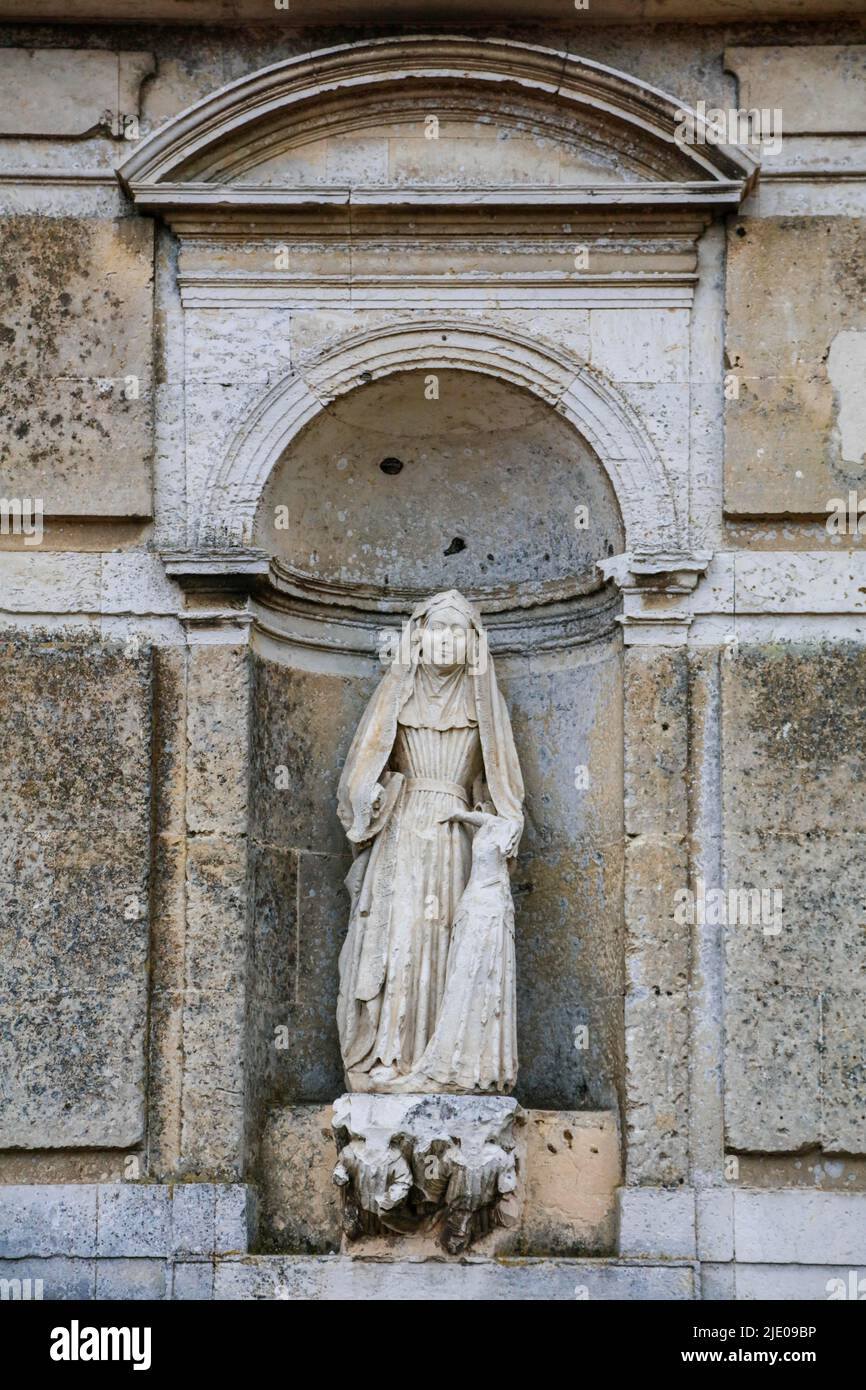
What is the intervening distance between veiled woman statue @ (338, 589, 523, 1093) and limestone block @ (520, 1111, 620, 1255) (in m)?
0.28

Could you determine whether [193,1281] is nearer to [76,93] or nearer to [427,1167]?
[427,1167]

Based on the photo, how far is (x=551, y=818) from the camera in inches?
403

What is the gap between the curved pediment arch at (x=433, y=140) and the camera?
991 cm

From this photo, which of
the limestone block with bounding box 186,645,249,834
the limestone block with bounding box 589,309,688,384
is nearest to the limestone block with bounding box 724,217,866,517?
the limestone block with bounding box 589,309,688,384

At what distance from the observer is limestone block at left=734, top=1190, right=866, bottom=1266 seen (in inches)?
367

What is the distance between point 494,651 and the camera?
1051 cm

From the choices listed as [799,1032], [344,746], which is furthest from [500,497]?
[799,1032]

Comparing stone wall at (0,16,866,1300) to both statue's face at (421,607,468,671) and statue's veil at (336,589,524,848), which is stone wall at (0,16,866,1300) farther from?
statue's face at (421,607,468,671)

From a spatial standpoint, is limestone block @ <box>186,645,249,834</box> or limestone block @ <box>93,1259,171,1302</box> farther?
limestone block @ <box>186,645,249,834</box>

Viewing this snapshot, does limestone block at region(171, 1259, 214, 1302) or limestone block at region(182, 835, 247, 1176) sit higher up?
limestone block at region(182, 835, 247, 1176)

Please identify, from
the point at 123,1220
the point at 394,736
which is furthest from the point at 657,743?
the point at 123,1220

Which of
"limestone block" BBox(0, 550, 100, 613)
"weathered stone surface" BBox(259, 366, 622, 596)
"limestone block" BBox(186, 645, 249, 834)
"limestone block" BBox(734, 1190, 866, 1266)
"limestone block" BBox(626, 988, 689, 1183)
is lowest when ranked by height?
"limestone block" BBox(734, 1190, 866, 1266)

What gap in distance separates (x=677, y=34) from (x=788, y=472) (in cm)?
179

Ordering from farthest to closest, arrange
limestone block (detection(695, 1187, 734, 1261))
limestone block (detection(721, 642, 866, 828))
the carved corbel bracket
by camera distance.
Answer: the carved corbel bracket
limestone block (detection(721, 642, 866, 828))
limestone block (detection(695, 1187, 734, 1261))
